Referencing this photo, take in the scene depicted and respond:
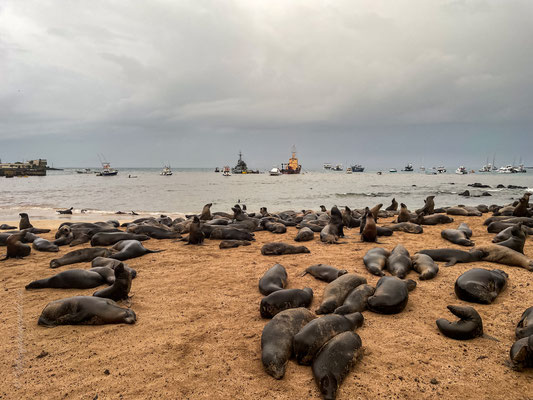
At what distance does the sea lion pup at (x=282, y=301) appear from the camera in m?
4.22

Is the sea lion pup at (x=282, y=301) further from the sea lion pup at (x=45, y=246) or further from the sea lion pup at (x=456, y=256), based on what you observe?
the sea lion pup at (x=45, y=246)

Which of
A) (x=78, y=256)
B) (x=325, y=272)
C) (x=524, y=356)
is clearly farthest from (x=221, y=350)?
(x=78, y=256)

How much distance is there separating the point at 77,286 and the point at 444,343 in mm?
5776

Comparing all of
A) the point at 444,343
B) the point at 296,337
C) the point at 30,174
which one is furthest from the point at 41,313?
the point at 30,174

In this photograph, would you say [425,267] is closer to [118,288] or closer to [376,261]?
[376,261]

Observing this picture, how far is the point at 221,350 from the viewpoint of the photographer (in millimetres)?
3518

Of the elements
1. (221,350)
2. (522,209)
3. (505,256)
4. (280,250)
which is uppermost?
(522,209)

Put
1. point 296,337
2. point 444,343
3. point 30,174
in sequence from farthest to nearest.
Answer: point 30,174 < point 444,343 < point 296,337

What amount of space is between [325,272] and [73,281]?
4588mm

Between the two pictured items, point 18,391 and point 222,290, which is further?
point 222,290

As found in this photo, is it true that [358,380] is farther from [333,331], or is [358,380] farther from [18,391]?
[18,391]

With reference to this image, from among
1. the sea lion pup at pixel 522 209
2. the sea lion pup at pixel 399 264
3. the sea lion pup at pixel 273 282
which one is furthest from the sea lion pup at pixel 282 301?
the sea lion pup at pixel 522 209

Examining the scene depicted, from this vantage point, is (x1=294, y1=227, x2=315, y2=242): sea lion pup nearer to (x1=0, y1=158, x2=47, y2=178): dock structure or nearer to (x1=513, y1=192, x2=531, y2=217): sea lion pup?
(x1=513, y1=192, x2=531, y2=217): sea lion pup

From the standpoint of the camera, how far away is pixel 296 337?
3271 mm
